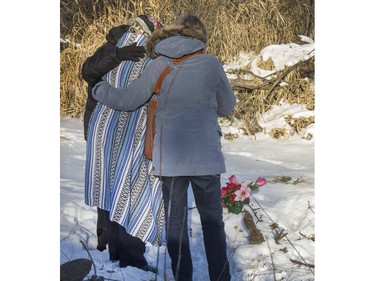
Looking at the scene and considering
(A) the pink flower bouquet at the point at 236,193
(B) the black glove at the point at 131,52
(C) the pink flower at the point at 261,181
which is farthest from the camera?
(C) the pink flower at the point at 261,181

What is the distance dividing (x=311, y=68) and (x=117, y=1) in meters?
1.15

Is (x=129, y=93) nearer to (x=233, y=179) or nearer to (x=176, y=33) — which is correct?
(x=176, y=33)

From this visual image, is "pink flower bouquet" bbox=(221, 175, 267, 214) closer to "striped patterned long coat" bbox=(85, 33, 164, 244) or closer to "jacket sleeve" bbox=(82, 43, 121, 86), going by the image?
"striped patterned long coat" bbox=(85, 33, 164, 244)

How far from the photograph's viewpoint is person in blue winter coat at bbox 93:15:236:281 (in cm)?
317

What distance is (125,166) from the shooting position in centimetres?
368

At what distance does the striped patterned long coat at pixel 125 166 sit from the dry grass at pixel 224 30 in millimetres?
287

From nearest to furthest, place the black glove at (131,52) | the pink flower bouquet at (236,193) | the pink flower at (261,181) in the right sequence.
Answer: the black glove at (131,52)
the pink flower bouquet at (236,193)
the pink flower at (261,181)

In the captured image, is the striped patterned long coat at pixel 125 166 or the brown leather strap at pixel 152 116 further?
the striped patterned long coat at pixel 125 166

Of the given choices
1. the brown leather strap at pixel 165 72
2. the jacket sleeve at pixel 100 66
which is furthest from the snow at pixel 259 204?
the brown leather strap at pixel 165 72

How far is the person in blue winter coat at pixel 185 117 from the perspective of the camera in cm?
317

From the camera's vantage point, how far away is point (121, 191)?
12.2 feet

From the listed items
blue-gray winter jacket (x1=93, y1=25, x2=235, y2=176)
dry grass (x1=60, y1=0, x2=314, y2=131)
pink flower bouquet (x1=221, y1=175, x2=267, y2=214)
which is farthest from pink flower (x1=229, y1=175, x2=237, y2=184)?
blue-gray winter jacket (x1=93, y1=25, x2=235, y2=176)

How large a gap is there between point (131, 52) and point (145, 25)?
15cm

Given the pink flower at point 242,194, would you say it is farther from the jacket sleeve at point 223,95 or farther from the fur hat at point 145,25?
the fur hat at point 145,25
